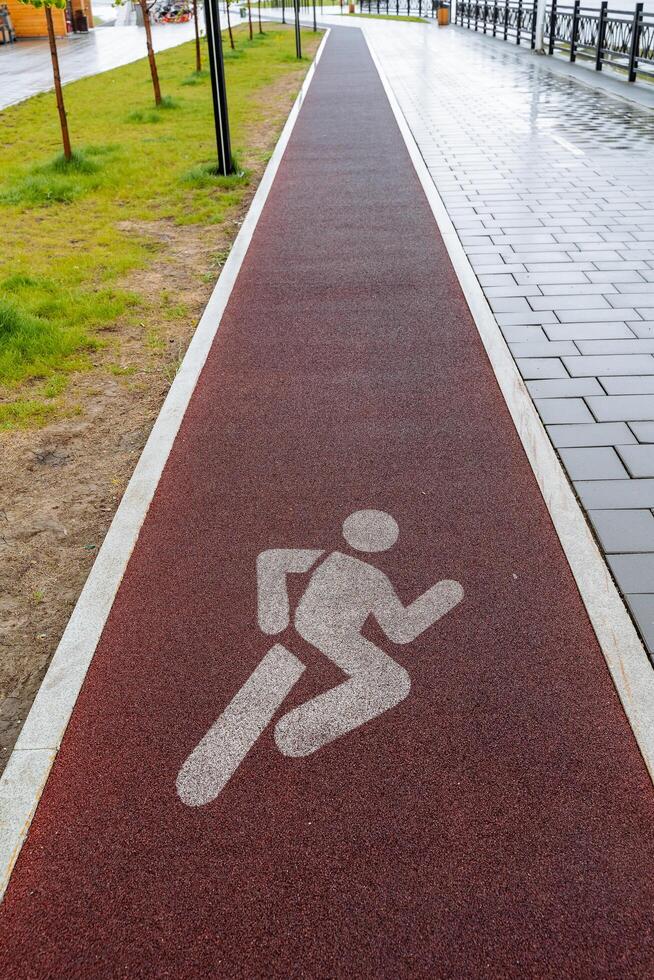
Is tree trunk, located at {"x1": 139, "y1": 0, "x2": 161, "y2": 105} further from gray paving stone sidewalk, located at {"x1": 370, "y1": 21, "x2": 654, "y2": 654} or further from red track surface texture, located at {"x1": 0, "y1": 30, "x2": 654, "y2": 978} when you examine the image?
red track surface texture, located at {"x1": 0, "y1": 30, "x2": 654, "y2": 978}

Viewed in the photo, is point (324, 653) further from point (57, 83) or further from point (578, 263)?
point (57, 83)

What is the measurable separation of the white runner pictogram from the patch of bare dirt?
726mm

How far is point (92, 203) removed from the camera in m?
9.98

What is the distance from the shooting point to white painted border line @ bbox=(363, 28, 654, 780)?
280 centimetres

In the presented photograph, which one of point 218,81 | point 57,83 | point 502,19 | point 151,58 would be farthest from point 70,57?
point 218,81

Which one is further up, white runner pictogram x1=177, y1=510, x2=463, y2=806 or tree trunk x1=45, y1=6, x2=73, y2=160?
tree trunk x1=45, y1=6, x2=73, y2=160

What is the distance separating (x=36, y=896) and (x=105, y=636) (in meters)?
1.07

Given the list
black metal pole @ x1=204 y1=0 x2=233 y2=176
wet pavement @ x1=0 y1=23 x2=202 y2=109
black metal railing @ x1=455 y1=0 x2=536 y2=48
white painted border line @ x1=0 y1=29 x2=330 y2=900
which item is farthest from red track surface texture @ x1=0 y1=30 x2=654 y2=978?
black metal railing @ x1=455 y1=0 x2=536 y2=48

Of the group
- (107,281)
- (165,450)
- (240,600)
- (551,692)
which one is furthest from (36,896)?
(107,281)

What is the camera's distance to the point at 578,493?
3.97 meters

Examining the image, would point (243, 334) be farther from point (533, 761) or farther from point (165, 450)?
point (533, 761)

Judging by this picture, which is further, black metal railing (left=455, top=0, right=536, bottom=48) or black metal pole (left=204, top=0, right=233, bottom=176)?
black metal railing (left=455, top=0, right=536, bottom=48)

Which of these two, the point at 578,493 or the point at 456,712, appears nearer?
the point at 456,712

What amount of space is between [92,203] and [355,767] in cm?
906
